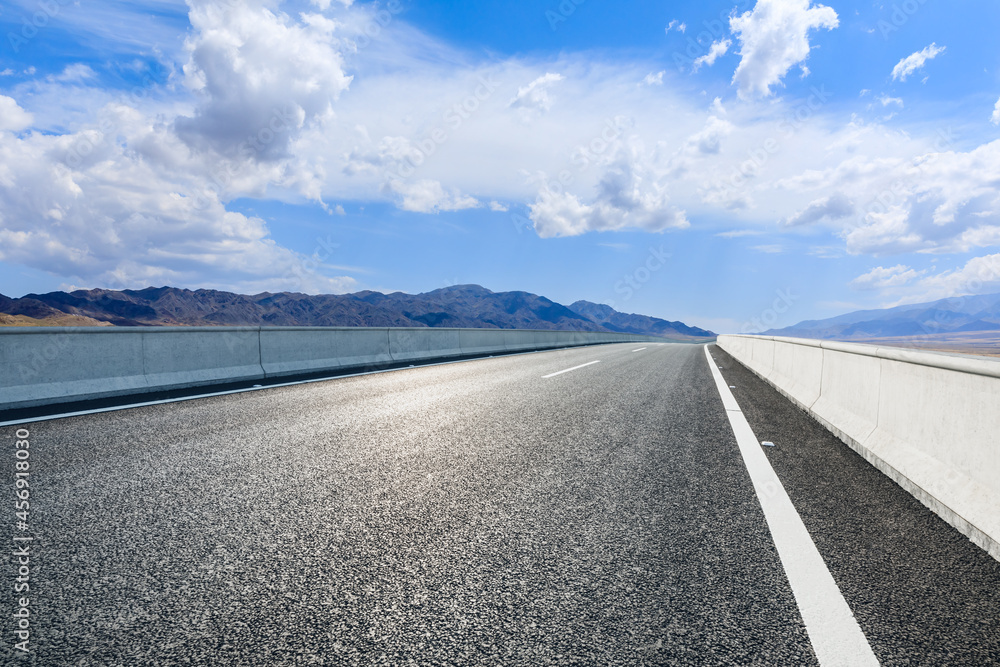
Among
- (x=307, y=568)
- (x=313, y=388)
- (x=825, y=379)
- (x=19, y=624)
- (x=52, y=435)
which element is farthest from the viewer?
(x=313, y=388)

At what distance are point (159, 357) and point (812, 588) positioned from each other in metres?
9.65

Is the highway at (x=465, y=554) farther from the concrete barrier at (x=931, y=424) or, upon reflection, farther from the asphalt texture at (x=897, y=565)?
the concrete barrier at (x=931, y=424)

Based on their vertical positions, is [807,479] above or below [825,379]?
below

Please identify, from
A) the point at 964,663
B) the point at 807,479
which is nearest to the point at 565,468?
the point at 807,479

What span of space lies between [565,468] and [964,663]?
278cm

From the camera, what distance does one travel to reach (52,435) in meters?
5.65

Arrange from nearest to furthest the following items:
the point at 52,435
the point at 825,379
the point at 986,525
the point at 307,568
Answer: the point at 307,568 < the point at 986,525 < the point at 52,435 < the point at 825,379

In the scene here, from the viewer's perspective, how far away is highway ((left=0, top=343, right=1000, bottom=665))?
6.89 ft

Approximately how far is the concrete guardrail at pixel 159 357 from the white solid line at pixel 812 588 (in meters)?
8.65

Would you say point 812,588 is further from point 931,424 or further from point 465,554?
point 931,424

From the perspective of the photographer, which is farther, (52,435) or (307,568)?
(52,435)

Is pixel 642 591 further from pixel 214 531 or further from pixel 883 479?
pixel 883 479

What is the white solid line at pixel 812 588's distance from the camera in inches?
80.9

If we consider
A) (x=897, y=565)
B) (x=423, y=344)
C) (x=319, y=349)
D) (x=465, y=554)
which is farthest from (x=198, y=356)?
(x=897, y=565)
